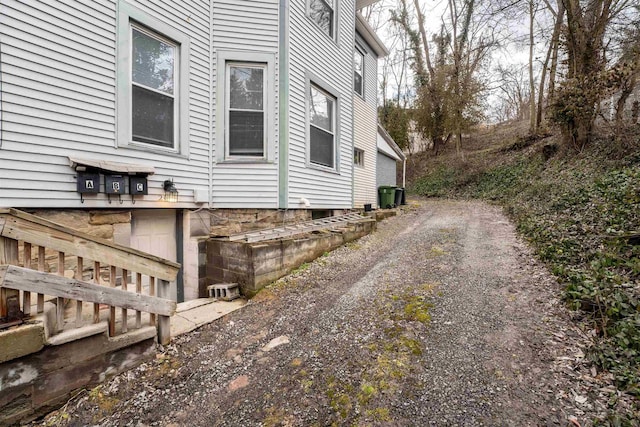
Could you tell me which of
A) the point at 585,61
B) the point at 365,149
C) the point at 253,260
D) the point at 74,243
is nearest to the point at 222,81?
the point at 253,260

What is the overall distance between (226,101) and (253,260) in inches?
117

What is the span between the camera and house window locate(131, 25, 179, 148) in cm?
422

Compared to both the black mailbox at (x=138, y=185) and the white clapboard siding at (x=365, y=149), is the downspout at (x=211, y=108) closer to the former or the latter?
the black mailbox at (x=138, y=185)

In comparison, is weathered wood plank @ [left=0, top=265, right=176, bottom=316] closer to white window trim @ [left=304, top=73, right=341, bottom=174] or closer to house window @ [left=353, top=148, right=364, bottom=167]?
white window trim @ [left=304, top=73, right=341, bottom=174]

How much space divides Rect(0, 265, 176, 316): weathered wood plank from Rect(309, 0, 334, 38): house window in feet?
20.4

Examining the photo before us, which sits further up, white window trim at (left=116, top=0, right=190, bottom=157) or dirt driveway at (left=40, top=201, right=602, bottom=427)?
white window trim at (left=116, top=0, right=190, bottom=157)

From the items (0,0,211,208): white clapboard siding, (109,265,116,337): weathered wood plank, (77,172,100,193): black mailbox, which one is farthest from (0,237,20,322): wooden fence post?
(77,172,100,193): black mailbox

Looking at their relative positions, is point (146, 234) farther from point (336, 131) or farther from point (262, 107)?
point (336, 131)

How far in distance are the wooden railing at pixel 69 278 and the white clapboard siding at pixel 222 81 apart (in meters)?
2.48

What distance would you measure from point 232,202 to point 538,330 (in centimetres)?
458

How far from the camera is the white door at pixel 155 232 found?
4.48 m

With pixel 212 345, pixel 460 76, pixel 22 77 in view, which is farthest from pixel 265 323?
pixel 460 76

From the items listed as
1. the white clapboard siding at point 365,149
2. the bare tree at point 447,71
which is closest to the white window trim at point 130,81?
the white clapboard siding at point 365,149

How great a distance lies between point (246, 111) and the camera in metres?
5.39
